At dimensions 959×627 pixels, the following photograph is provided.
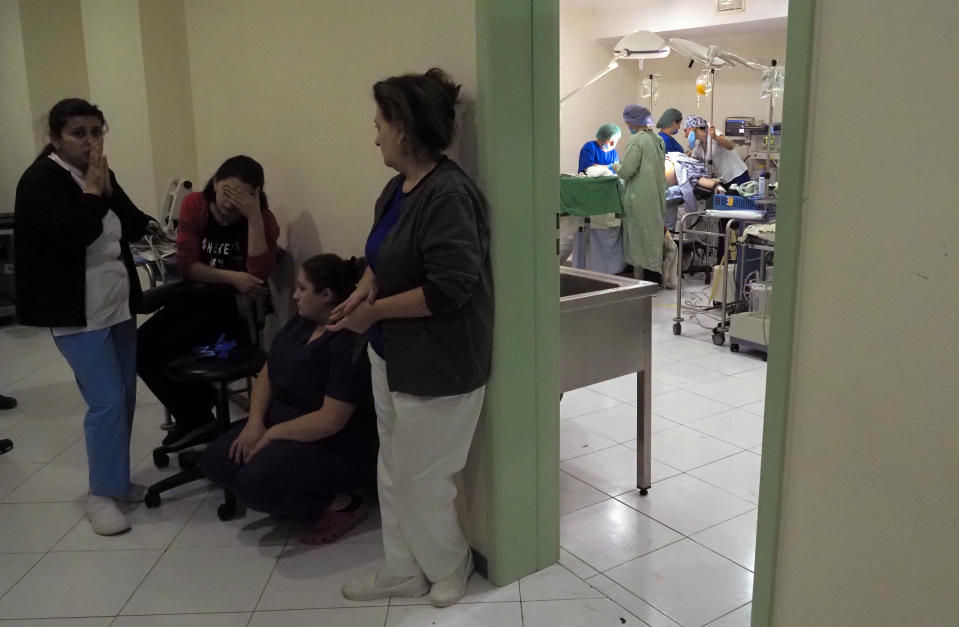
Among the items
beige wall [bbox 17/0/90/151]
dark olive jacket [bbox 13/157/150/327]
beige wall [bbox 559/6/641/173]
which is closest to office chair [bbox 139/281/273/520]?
dark olive jacket [bbox 13/157/150/327]

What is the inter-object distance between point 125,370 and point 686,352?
9.95ft

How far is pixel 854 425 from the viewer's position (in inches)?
50.0

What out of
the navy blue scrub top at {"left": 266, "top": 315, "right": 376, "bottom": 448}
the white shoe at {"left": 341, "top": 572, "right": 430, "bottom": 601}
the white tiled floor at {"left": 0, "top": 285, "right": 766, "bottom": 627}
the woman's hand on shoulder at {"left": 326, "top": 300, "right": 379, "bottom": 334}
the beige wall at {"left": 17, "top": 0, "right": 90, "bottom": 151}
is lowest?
the white tiled floor at {"left": 0, "top": 285, "right": 766, "bottom": 627}

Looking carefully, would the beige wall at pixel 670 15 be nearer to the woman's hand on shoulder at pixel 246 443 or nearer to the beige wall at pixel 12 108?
the beige wall at pixel 12 108

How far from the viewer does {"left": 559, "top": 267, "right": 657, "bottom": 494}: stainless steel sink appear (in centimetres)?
251

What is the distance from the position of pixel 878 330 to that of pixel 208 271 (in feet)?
7.67

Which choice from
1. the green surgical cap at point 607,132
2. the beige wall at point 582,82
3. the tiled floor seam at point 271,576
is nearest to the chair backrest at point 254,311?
the tiled floor seam at point 271,576

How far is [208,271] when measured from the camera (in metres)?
2.90

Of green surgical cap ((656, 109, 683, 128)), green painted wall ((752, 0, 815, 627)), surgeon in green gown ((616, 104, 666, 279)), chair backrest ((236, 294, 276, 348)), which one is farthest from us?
green surgical cap ((656, 109, 683, 128))

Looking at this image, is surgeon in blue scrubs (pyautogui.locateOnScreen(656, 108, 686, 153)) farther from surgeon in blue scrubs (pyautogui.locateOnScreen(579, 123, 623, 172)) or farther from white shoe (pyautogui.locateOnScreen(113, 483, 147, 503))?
white shoe (pyautogui.locateOnScreen(113, 483, 147, 503))

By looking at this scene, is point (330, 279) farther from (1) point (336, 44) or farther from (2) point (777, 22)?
(2) point (777, 22)

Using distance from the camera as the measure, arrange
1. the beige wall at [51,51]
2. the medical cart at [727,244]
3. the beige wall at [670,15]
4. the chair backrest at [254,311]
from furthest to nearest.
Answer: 1. the beige wall at [670,15]
2. the beige wall at [51,51]
3. the medical cart at [727,244]
4. the chair backrest at [254,311]

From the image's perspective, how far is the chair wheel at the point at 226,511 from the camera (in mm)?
2596

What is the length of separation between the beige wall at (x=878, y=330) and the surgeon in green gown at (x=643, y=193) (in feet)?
15.3
